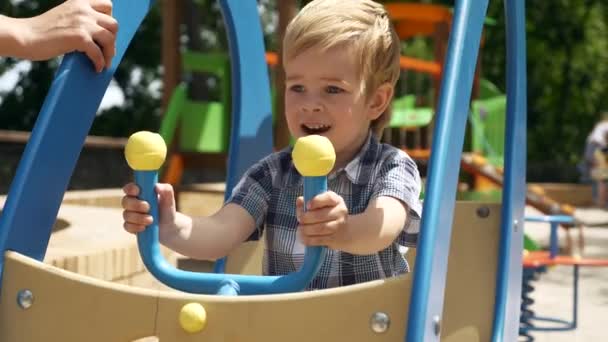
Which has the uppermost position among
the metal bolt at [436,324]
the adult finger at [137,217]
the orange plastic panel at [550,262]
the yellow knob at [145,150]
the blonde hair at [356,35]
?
the orange plastic panel at [550,262]

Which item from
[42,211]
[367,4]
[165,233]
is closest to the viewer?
[42,211]

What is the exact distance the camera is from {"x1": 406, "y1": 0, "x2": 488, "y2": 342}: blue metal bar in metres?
1.18

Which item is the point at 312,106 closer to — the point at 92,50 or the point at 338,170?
the point at 338,170

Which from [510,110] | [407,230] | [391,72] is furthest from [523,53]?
[407,230]

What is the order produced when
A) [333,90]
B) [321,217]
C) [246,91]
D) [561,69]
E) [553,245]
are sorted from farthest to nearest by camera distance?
1. [561,69]
2. [553,245]
3. [246,91]
4. [333,90]
5. [321,217]

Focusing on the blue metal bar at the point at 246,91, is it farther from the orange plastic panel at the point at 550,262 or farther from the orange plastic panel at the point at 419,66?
the orange plastic panel at the point at 419,66

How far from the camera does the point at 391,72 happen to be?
165 centimetres

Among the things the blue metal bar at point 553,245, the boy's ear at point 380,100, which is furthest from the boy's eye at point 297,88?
the blue metal bar at point 553,245

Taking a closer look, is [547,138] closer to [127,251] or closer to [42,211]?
[127,251]

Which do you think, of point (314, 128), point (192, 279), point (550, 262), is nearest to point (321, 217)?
point (192, 279)

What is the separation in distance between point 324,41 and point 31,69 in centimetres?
1690

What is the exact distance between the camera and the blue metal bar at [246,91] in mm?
1992

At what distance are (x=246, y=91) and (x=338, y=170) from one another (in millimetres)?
491

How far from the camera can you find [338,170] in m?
1.63
